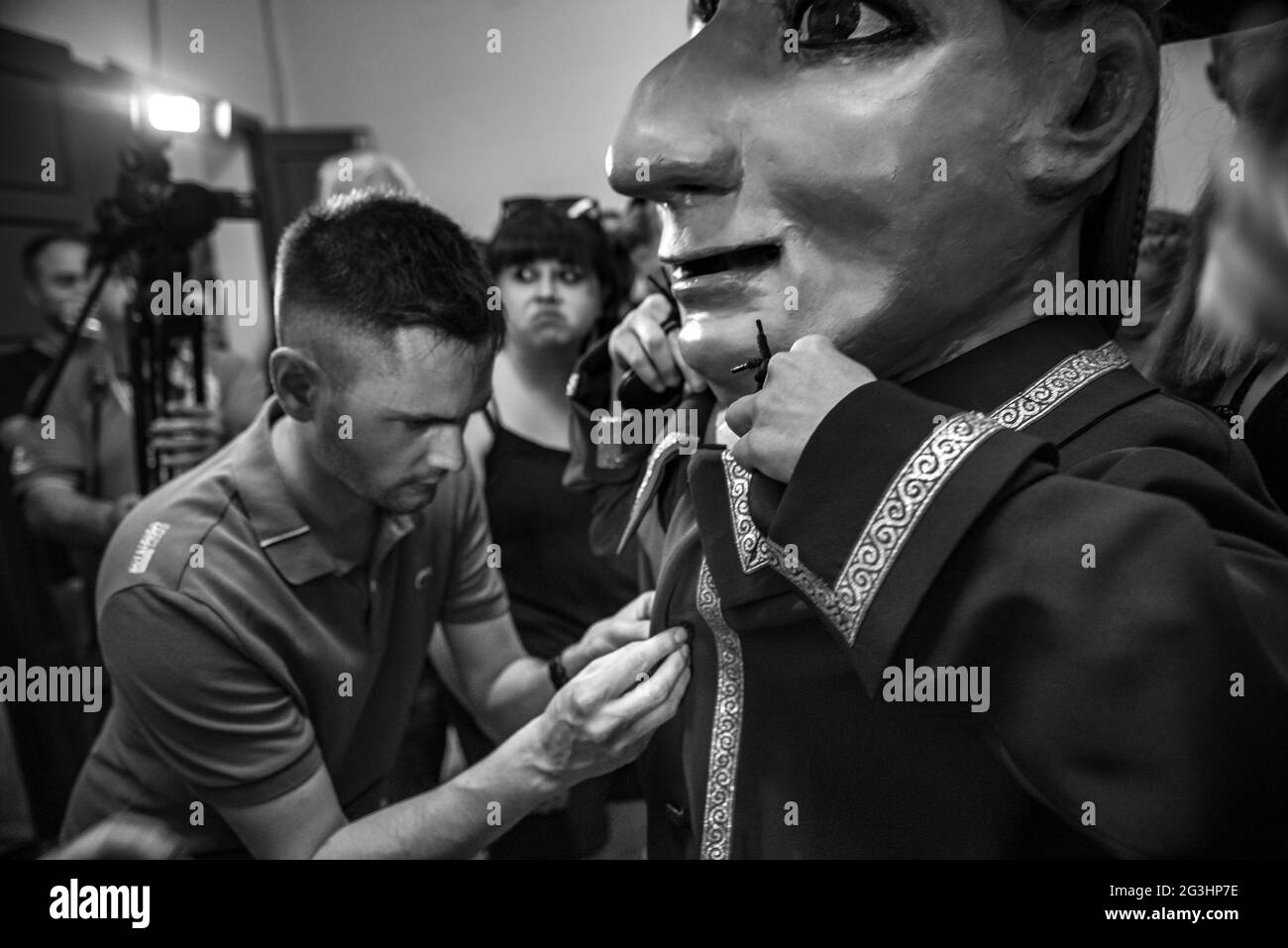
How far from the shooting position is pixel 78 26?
0.83 m

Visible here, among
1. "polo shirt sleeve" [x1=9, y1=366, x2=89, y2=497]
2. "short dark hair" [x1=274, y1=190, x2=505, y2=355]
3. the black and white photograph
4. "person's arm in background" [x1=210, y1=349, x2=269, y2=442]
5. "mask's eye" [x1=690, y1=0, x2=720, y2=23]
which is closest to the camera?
the black and white photograph

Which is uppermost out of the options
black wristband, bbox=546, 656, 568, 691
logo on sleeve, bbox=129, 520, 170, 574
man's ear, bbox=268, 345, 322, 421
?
man's ear, bbox=268, 345, 322, 421

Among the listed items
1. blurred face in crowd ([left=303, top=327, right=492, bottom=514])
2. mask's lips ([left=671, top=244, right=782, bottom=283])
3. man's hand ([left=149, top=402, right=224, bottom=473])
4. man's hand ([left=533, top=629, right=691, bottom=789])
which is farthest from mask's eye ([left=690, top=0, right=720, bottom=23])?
man's hand ([left=149, top=402, right=224, bottom=473])

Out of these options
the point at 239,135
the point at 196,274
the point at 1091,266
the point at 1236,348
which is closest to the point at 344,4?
the point at 239,135

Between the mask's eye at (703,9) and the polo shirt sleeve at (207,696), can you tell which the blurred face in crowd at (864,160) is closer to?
the mask's eye at (703,9)

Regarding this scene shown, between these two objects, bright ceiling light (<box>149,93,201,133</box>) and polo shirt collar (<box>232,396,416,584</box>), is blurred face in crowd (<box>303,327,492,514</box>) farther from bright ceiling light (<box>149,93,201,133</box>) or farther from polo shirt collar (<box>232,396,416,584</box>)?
bright ceiling light (<box>149,93,201,133</box>)

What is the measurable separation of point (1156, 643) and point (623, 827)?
18.6 inches

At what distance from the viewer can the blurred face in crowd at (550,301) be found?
2.63 feet

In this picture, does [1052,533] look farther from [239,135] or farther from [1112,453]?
[239,135]

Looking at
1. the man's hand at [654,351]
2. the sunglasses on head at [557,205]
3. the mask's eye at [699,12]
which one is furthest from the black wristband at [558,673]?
the mask's eye at [699,12]

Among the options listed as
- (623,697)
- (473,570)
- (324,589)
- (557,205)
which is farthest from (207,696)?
(557,205)

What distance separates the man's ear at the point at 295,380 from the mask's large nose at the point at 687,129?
31 cm

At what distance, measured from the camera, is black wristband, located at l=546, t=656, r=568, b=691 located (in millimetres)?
815

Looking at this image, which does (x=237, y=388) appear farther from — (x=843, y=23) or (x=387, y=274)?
(x=843, y=23)
